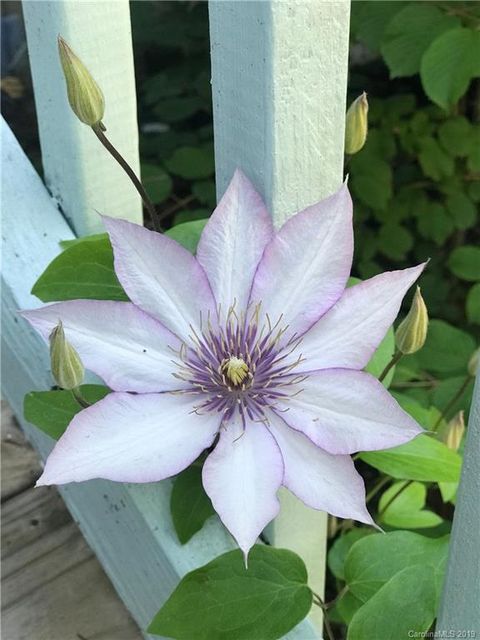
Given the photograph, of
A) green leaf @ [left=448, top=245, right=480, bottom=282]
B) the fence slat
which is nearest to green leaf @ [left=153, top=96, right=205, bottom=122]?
green leaf @ [left=448, top=245, right=480, bottom=282]

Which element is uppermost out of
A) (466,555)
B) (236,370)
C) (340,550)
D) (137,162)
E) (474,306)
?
(137,162)

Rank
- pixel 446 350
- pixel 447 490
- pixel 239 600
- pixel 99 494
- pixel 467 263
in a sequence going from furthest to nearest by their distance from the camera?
pixel 467 263, pixel 446 350, pixel 447 490, pixel 99 494, pixel 239 600

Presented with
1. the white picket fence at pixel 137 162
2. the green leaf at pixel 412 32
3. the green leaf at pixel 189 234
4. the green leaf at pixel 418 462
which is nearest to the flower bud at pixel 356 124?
the white picket fence at pixel 137 162

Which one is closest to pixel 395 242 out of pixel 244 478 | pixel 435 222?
pixel 435 222

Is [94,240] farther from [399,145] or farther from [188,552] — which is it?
[399,145]

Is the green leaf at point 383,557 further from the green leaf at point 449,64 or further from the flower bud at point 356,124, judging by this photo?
the green leaf at point 449,64

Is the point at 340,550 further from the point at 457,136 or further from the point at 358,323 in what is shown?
the point at 457,136
